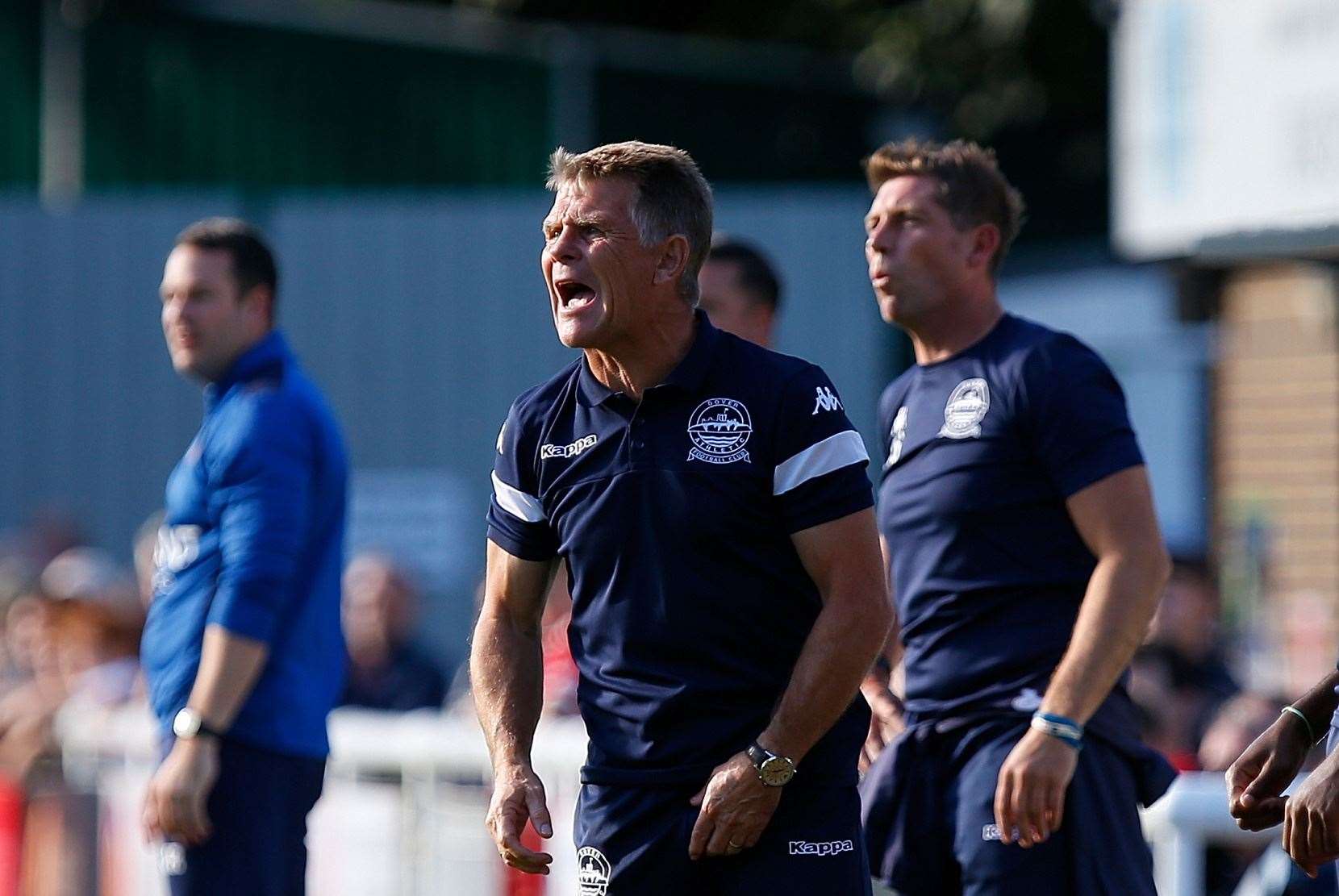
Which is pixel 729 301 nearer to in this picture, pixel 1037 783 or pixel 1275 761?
pixel 1037 783

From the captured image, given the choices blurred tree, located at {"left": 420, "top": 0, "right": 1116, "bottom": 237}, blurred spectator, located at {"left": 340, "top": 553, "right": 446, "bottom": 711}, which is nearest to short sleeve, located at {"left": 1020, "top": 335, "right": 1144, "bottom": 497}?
blurred spectator, located at {"left": 340, "top": 553, "right": 446, "bottom": 711}

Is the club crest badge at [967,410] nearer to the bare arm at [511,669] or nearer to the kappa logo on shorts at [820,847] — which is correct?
the bare arm at [511,669]

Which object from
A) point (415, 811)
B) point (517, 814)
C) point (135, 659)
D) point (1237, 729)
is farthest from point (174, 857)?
point (135, 659)

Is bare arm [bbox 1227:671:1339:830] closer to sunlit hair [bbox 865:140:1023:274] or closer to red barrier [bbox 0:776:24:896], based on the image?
sunlit hair [bbox 865:140:1023:274]

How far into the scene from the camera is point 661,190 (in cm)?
400

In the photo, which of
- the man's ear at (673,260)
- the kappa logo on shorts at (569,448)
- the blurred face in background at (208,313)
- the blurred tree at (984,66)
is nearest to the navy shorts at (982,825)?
the kappa logo on shorts at (569,448)

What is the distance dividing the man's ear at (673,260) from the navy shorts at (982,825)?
1363 mm

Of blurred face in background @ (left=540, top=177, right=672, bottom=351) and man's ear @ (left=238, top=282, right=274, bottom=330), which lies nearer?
blurred face in background @ (left=540, top=177, right=672, bottom=351)

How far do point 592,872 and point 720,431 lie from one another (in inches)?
33.4

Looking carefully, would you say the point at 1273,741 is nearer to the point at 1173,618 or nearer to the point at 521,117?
the point at 1173,618

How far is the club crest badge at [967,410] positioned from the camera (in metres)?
4.79

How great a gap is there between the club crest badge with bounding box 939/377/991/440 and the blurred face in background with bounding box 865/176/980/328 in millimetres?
240

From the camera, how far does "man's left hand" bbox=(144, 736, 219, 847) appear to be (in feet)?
17.4

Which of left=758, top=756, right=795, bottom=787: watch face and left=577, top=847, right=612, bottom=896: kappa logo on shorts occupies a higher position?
left=758, top=756, right=795, bottom=787: watch face
